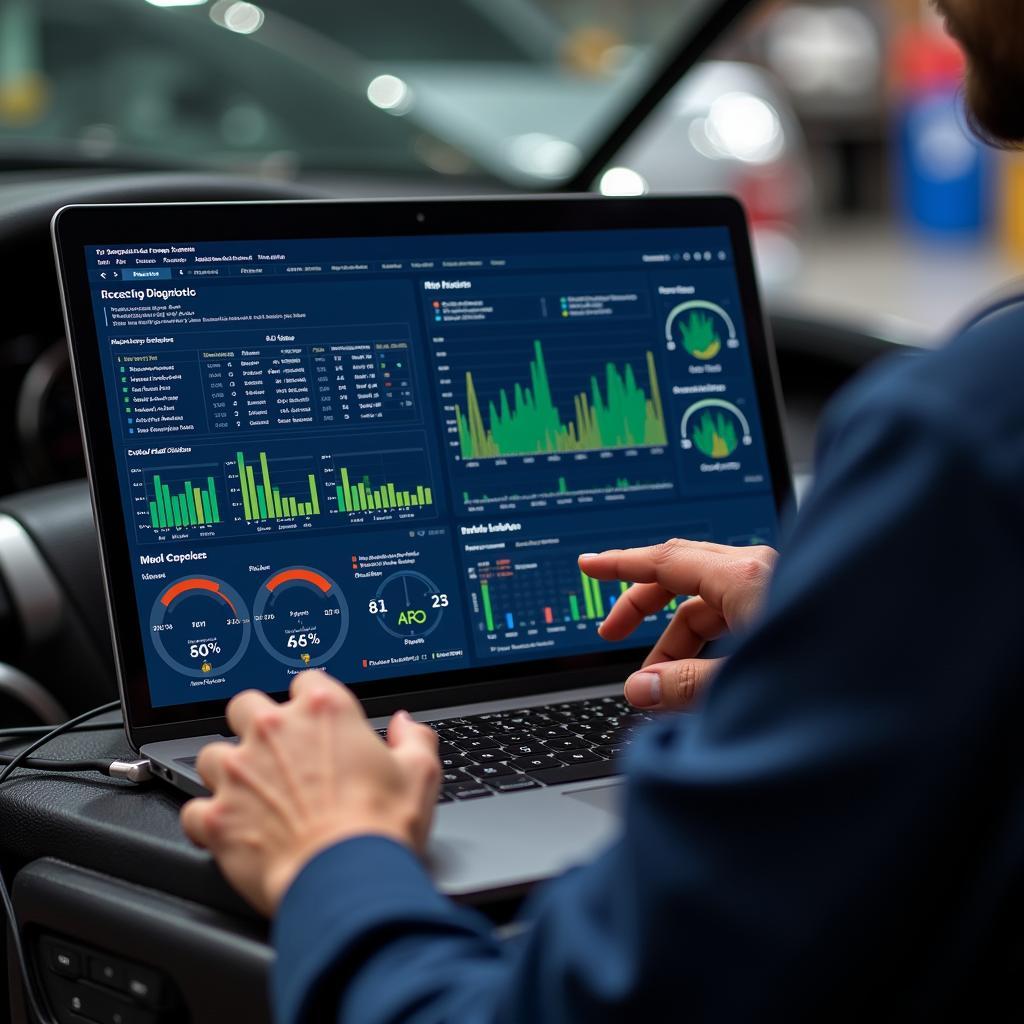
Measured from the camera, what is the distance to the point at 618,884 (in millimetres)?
552

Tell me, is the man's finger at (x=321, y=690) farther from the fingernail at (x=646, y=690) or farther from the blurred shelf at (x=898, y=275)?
the blurred shelf at (x=898, y=275)

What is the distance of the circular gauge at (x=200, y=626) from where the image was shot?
98 cm

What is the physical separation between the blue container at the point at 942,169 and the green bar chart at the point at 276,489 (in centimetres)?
951

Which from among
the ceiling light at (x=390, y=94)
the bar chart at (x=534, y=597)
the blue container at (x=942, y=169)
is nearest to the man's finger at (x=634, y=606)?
the bar chart at (x=534, y=597)

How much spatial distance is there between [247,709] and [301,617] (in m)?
0.25

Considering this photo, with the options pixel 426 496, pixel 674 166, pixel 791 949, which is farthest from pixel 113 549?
pixel 674 166

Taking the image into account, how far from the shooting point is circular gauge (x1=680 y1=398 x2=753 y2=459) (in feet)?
3.84

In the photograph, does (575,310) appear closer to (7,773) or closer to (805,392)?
(7,773)

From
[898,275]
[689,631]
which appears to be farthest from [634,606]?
[898,275]

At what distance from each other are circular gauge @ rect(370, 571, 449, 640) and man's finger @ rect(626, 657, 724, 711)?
0.19m

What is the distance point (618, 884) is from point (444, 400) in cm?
58

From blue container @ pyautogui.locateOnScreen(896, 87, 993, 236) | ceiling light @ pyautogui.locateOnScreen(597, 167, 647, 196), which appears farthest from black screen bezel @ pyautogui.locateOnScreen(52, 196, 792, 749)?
blue container @ pyautogui.locateOnScreen(896, 87, 993, 236)

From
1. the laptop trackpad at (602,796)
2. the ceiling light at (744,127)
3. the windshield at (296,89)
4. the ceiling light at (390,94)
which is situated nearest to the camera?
the laptop trackpad at (602,796)

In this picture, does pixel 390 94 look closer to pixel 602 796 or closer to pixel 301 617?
pixel 301 617
